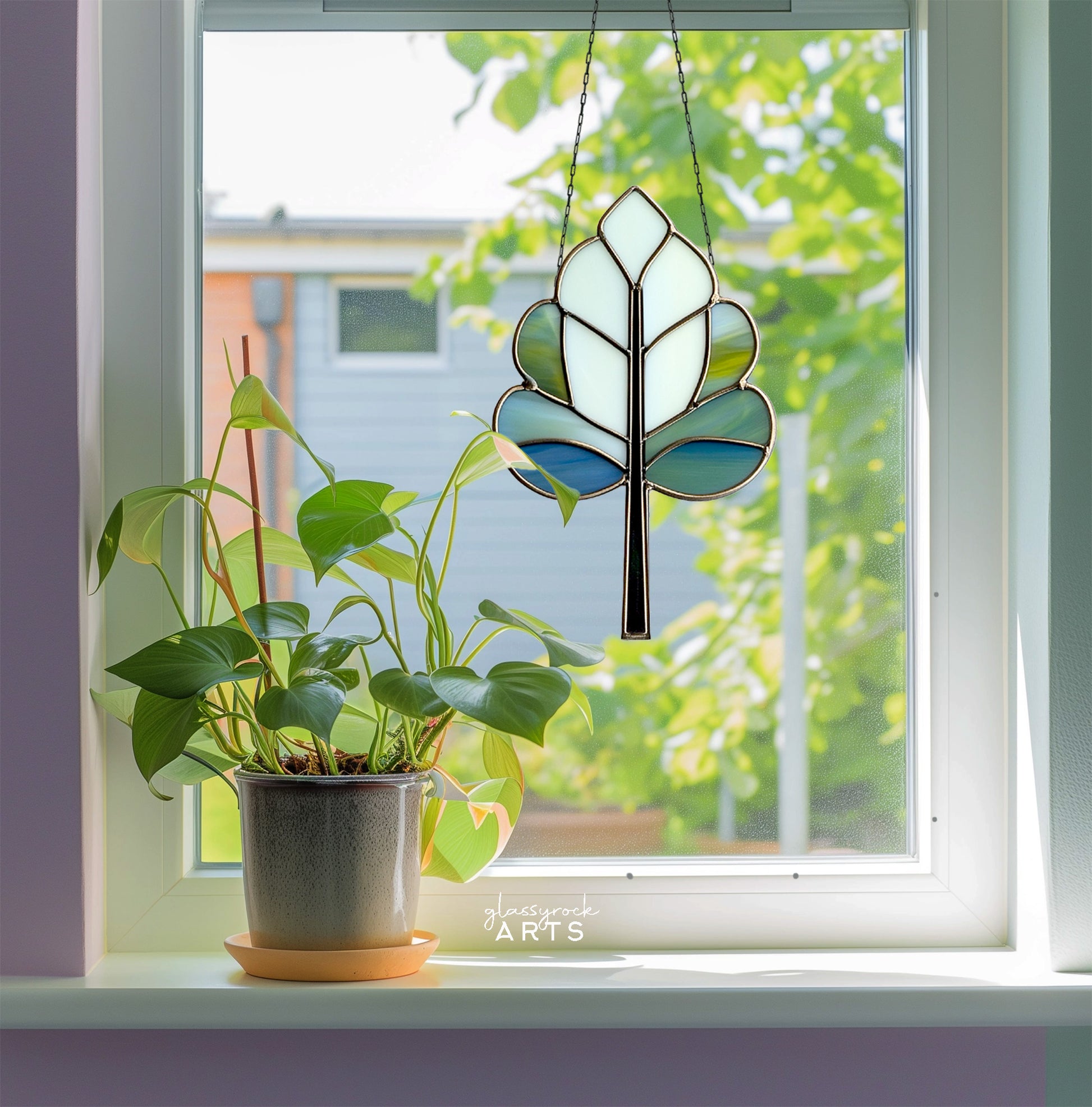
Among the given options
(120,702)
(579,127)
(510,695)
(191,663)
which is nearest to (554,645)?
(510,695)

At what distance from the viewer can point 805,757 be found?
1113 mm

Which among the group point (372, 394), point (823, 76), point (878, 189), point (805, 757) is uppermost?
point (823, 76)

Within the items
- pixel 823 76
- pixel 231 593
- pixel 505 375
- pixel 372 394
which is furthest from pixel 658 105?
pixel 231 593

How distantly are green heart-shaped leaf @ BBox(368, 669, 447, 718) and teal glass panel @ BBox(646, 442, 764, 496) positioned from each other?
323mm

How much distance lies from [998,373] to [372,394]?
0.65 m

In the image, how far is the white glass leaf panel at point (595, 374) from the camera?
1042 mm

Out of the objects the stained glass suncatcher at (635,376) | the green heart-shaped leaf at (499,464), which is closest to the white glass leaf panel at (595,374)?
the stained glass suncatcher at (635,376)

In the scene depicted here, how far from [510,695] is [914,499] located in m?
0.53

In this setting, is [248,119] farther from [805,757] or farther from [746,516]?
[805,757]

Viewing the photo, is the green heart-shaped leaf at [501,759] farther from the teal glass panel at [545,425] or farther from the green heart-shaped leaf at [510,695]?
the teal glass panel at [545,425]

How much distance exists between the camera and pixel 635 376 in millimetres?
1037

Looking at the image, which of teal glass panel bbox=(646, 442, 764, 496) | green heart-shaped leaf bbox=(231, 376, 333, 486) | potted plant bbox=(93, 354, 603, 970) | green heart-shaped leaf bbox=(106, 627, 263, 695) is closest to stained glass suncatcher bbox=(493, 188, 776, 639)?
teal glass panel bbox=(646, 442, 764, 496)

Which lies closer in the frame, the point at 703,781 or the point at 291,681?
the point at 291,681

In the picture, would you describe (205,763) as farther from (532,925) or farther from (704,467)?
(704,467)
